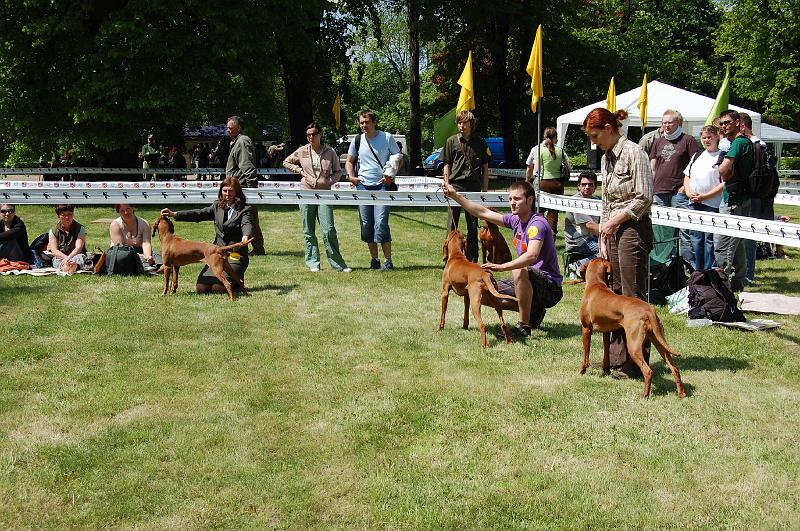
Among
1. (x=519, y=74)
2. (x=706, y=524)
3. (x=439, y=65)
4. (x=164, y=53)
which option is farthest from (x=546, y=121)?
(x=706, y=524)

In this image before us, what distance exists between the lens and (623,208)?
17.8 feet

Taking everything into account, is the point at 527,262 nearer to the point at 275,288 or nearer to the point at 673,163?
the point at 275,288

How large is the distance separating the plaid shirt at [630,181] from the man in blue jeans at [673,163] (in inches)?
164

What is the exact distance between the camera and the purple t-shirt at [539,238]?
6246mm

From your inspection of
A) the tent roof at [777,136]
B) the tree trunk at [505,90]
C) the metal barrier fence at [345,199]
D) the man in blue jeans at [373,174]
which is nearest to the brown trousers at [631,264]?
the metal barrier fence at [345,199]

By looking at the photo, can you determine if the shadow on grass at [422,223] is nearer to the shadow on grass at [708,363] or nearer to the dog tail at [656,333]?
the shadow on grass at [708,363]

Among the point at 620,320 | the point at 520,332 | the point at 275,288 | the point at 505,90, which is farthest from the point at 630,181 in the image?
the point at 505,90

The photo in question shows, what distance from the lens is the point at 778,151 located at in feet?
81.1

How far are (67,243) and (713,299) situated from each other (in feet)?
24.8

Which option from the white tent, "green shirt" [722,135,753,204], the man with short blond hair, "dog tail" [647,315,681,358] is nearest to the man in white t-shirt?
"green shirt" [722,135,753,204]

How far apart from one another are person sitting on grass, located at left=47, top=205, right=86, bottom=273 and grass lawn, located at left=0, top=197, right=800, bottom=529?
6.60 ft

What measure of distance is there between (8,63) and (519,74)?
21157mm

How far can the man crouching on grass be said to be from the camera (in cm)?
620

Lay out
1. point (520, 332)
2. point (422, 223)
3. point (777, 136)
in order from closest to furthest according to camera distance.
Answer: point (520, 332) < point (422, 223) < point (777, 136)
